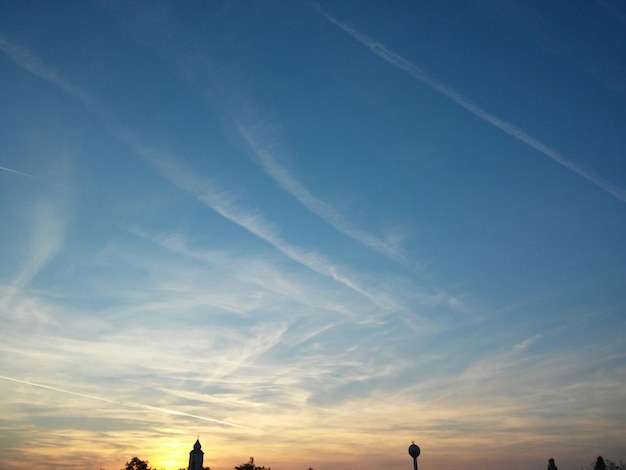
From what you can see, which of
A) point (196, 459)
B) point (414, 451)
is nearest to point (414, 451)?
point (414, 451)

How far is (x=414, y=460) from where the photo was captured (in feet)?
99.7

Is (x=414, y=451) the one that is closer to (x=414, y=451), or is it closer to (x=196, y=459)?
(x=414, y=451)

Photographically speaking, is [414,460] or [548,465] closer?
[414,460]

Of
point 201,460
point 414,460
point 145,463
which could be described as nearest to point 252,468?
point 145,463

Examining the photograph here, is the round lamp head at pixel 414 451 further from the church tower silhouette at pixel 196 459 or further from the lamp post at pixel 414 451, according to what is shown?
the church tower silhouette at pixel 196 459

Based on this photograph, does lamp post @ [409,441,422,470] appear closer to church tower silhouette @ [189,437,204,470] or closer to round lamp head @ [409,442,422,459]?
round lamp head @ [409,442,422,459]

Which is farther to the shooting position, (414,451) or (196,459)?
(196,459)

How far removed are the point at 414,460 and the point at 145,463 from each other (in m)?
138

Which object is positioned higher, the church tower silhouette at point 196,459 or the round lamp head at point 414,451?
the round lamp head at point 414,451

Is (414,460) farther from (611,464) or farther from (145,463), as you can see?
(611,464)

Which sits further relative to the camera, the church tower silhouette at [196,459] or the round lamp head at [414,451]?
the church tower silhouette at [196,459]

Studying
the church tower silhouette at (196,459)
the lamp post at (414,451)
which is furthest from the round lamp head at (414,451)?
the church tower silhouette at (196,459)

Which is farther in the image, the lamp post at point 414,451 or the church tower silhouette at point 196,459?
the church tower silhouette at point 196,459

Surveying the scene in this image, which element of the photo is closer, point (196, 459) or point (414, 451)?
point (414, 451)
